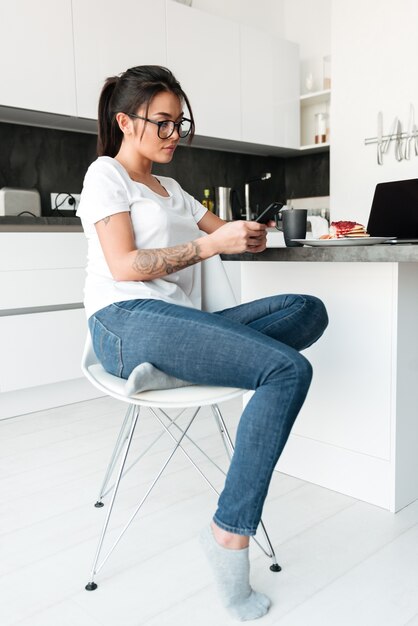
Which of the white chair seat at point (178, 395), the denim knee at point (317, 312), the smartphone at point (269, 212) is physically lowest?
the white chair seat at point (178, 395)

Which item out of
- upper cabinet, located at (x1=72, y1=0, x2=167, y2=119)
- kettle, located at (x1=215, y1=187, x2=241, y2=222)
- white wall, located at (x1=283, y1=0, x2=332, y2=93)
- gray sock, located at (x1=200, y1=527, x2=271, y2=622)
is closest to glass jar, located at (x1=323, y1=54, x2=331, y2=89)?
white wall, located at (x1=283, y1=0, x2=332, y2=93)

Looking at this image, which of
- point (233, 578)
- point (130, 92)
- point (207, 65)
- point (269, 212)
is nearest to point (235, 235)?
point (269, 212)

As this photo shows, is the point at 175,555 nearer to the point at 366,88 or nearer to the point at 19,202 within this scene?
the point at 19,202

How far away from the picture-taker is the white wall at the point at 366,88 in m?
3.71

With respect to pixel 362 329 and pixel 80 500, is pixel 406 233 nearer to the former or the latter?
pixel 362 329

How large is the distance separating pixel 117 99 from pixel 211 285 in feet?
1.83

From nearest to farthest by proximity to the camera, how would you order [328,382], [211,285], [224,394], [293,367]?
[293,367] < [224,394] < [211,285] < [328,382]

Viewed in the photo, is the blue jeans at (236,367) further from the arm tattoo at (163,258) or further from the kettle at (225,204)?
the kettle at (225,204)

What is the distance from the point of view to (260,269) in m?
2.07

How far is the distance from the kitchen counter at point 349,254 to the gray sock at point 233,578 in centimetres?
69

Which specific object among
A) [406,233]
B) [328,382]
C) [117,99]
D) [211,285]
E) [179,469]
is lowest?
[179,469]

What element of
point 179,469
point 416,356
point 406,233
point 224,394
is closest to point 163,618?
point 224,394

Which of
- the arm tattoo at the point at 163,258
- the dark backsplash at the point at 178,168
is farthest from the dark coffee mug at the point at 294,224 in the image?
the dark backsplash at the point at 178,168

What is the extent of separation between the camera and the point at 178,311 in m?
1.30
